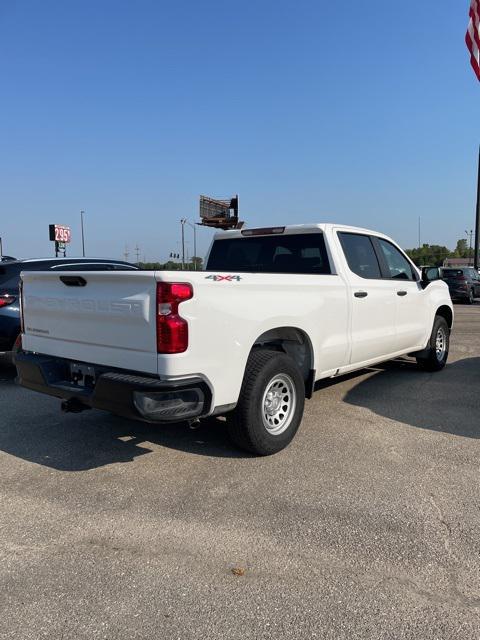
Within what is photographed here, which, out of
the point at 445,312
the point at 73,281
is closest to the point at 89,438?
the point at 73,281

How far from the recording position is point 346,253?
5473 millimetres

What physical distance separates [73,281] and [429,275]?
5121 millimetres

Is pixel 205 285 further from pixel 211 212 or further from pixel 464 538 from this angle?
pixel 211 212

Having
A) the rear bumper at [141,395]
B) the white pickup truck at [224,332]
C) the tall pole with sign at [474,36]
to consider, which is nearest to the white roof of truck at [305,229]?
the white pickup truck at [224,332]

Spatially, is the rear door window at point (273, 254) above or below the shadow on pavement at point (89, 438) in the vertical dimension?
above

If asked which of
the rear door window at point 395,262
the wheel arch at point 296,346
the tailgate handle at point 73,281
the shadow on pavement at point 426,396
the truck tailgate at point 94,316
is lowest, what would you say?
the shadow on pavement at point 426,396

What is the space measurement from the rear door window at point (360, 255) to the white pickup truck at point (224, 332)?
18mm

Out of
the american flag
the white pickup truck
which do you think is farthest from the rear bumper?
the american flag

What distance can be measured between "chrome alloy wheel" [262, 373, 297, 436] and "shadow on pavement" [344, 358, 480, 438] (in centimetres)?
148

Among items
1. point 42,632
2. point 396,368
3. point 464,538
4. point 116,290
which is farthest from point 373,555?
point 396,368

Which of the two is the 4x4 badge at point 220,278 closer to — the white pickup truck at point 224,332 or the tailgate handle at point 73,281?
the white pickup truck at point 224,332

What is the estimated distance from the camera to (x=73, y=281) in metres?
3.97

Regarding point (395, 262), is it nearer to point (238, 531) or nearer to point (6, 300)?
point (238, 531)

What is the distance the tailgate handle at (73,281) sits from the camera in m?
3.90
